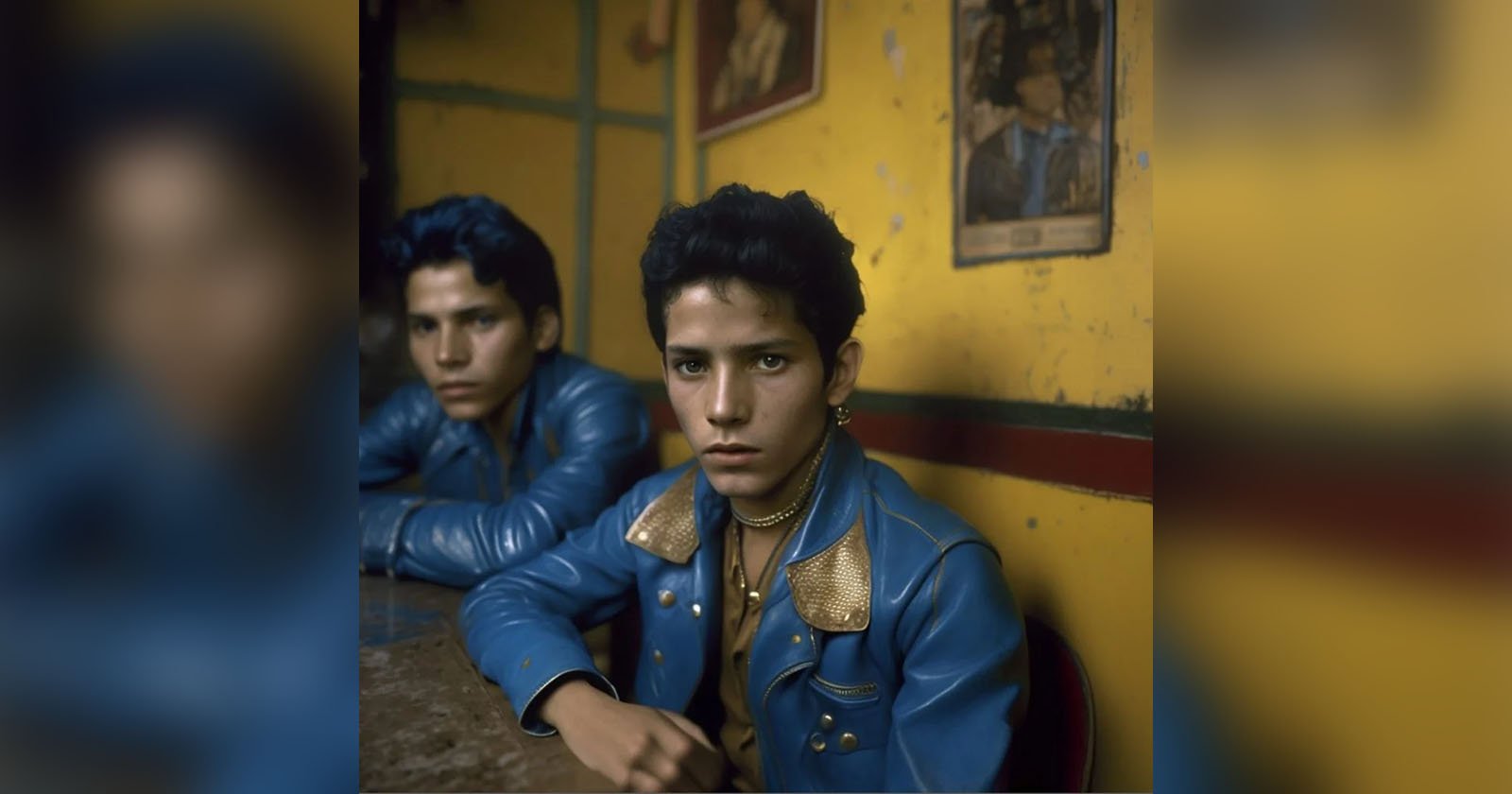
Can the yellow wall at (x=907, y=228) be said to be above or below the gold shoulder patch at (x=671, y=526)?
above

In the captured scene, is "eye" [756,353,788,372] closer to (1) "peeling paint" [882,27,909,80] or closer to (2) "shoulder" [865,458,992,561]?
(2) "shoulder" [865,458,992,561]

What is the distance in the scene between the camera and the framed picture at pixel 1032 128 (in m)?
0.61

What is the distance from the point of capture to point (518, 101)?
27.8 inches

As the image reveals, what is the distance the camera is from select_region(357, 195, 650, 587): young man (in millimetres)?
709

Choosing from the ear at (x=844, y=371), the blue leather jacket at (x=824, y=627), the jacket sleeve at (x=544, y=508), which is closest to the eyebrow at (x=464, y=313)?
the jacket sleeve at (x=544, y=508)

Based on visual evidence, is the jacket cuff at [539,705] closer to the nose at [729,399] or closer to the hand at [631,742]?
the hand at [631,742]

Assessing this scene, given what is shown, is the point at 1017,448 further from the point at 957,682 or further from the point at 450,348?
the point at 450,348

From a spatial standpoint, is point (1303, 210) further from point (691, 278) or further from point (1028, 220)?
point (691, 278)

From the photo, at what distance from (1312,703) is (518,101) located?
76cm

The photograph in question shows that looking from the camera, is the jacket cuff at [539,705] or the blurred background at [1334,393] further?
the jacket cuff at [539,705]

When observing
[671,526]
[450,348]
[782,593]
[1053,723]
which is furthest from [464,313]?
[1053,723]

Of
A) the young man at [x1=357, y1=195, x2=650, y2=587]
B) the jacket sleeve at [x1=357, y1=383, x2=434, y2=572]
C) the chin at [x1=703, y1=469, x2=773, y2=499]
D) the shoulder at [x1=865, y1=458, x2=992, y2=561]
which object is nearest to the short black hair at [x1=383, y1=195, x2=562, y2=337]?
the young man at [x1=357, y1=195, x2=650, y2=587]

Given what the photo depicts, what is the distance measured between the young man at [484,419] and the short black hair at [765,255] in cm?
12

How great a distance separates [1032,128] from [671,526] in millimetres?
433
